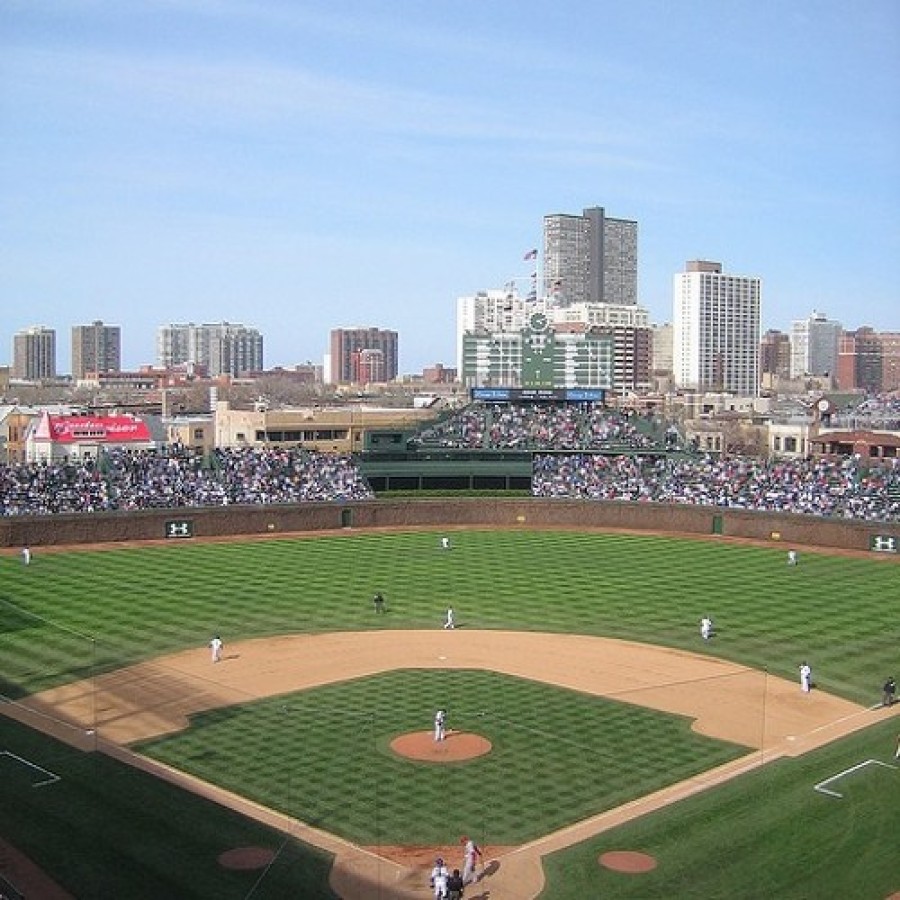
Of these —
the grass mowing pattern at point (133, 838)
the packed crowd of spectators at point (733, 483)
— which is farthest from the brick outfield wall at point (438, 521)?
the grass mowing pattern at point (133, 838)

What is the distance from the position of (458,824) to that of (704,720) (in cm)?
994

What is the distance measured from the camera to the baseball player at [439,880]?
18.9m

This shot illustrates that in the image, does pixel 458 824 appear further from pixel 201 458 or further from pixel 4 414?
pixel 4 414

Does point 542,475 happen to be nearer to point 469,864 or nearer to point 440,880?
point 469,864

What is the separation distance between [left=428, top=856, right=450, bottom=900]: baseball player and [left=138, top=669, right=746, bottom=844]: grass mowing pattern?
2.49 m

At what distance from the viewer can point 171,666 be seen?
1384 inches

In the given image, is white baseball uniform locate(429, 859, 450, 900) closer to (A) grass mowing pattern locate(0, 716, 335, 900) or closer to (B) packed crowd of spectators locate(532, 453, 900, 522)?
(A) grass mowing pattern locate(0, 716, 335, 900)

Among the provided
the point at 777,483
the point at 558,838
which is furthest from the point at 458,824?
the point at 777,483

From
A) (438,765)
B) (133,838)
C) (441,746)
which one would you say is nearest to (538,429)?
(441,746)

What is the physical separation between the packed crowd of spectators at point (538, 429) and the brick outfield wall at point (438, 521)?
6777 millimetres

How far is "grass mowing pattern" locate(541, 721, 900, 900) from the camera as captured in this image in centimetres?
1959

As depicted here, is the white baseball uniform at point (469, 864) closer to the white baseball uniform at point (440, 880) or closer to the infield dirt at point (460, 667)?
the infield dirt at point (460, 667)

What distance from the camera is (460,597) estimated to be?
4775 cm

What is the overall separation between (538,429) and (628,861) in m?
60.2
